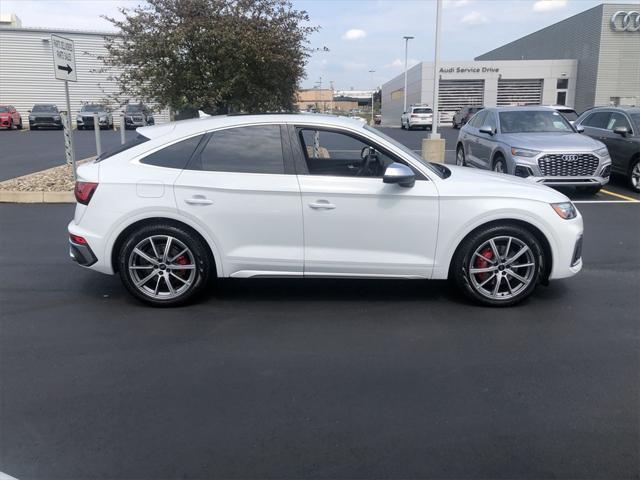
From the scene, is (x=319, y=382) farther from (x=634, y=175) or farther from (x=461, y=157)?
(x=461, y=157)

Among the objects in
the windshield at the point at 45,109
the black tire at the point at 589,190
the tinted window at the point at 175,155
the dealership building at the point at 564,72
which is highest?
the dealership building at the point at 564,72

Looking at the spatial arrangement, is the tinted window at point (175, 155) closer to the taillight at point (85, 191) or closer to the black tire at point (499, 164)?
the taillight at point (85, 191)

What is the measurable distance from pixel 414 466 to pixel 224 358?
166 centimetres

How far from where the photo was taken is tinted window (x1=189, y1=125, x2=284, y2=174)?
487 centimetres

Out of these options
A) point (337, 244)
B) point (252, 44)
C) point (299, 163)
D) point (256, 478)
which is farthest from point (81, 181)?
point (252, 44)

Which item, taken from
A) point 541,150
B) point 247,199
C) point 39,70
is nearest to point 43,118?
point 39,70

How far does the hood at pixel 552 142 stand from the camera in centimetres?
968

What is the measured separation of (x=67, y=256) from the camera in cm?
658

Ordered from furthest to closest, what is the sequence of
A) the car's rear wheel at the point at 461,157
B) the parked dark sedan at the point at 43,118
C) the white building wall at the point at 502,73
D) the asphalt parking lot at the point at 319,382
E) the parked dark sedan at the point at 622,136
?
the white building wall at the point at 502,73
the parked dark sedan at the point at 43,118
the car's rear wheel at the point at 461,157
the parked dark sedan at the point at 622,136
the asphalt parking lot at the point at 319,382

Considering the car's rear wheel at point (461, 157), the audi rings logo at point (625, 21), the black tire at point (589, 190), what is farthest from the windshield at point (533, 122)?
the audi rings logo at point (625, 21)

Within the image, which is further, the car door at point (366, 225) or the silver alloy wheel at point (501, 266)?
the silver alloy wheel at point (501, 266)

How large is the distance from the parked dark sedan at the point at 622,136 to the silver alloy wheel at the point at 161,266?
375 inches

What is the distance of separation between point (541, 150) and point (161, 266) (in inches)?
283

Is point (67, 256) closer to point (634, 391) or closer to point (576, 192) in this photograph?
point (634, 391)
